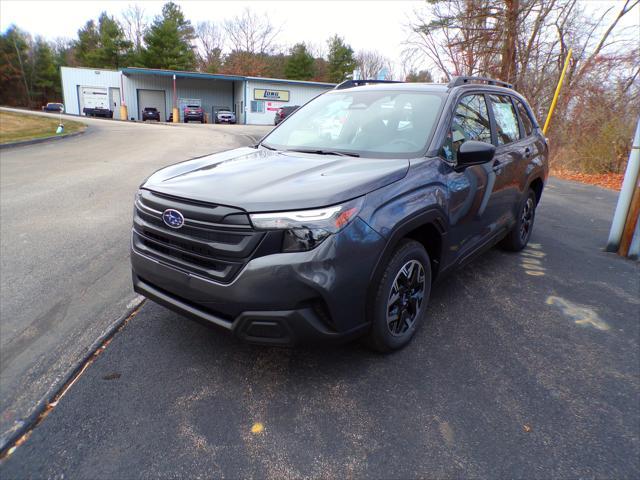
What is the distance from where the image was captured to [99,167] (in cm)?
1009

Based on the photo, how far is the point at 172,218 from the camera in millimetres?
2500

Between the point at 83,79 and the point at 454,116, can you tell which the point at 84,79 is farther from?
the point at 454,116

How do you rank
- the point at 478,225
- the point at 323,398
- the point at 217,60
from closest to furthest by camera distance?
the point at 323,398 < the point at 478,225 < the point at 217,60

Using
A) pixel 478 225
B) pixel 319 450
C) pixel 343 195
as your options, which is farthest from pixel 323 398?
pixel 478 225

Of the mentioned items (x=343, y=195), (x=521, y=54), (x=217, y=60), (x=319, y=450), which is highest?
(x=217, y=60)

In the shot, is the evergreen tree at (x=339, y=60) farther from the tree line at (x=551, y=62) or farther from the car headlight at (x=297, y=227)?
the car headlight at (x=297, y=227)

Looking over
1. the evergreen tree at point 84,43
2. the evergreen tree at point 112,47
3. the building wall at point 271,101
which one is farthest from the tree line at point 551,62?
the evergreen tree at point 84,43

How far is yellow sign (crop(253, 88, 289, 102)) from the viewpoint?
42.7 meters

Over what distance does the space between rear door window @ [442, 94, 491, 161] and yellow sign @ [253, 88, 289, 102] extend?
41527mm

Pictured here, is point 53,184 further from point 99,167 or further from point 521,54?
point 521,54

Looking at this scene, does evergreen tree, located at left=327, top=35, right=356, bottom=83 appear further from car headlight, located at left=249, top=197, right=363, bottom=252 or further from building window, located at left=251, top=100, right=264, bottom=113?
car headlight, located at left=249, top=197, right=363, bottom=252

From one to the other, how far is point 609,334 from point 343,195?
266cm

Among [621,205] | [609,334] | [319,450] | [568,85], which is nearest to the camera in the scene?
[319,450]

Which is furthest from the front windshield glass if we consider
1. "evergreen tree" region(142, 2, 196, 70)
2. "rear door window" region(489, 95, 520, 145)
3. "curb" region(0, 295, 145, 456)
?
"evergreen tree" region(142, 2, 196, 70)
